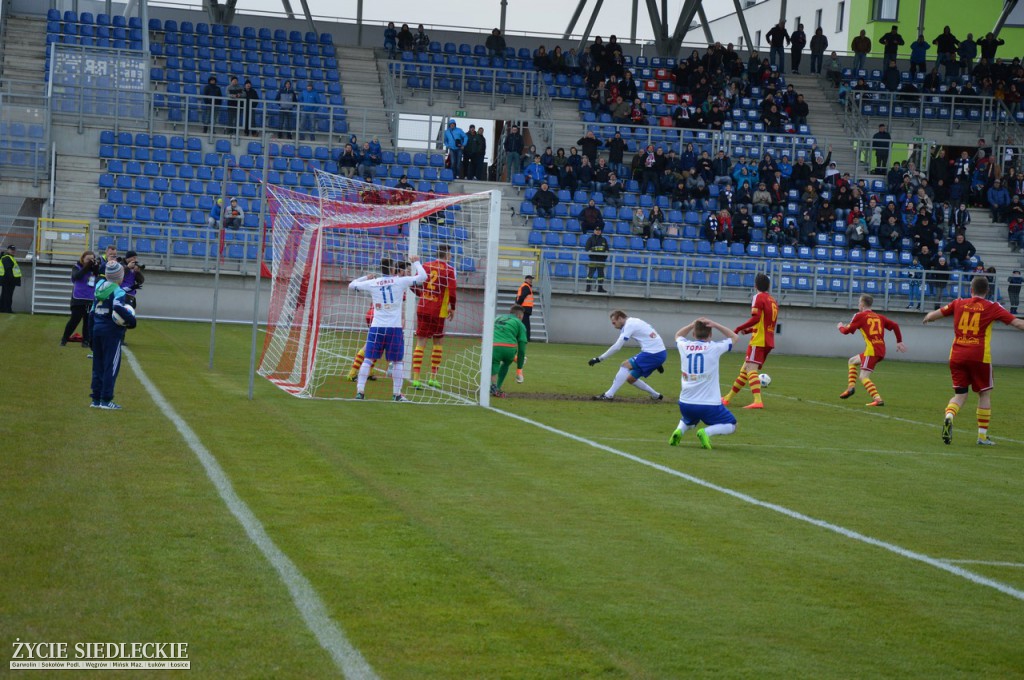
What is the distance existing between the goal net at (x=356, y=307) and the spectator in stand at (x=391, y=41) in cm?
2009

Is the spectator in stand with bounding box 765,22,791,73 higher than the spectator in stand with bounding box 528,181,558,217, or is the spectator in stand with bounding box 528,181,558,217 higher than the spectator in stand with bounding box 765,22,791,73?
the spectator in stand with bounding box 765,22,791,73

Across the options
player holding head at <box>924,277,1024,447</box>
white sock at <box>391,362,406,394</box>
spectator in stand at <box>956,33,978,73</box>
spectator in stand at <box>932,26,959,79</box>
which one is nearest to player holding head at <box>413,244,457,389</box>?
white sock at <box>391,362,406,394</box>

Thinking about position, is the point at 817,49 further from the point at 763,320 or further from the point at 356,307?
the point at 763,320

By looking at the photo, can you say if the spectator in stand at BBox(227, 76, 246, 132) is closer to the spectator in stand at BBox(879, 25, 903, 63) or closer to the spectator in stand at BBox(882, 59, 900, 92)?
the spectator in stand at BBox(882, 59, 900, 92)

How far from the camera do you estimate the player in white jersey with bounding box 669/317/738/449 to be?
43.1 feet

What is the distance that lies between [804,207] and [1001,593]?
31.6 meters

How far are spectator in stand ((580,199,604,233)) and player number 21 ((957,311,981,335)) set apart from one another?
69.7 ft

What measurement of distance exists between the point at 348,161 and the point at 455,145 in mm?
4141

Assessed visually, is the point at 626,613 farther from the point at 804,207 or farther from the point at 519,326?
the point at 804,207

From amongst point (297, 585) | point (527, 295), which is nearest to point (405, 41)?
point (527, 295)

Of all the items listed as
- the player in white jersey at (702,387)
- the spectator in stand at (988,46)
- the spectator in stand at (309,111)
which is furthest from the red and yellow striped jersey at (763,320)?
the spectator in stand at (988,46)

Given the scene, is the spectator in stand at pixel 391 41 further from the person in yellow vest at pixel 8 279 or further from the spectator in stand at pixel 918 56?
the spectator in stand at pixel 918 56

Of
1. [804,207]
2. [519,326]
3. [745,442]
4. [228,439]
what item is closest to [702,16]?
[804,207]

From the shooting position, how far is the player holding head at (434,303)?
18.2 meters
